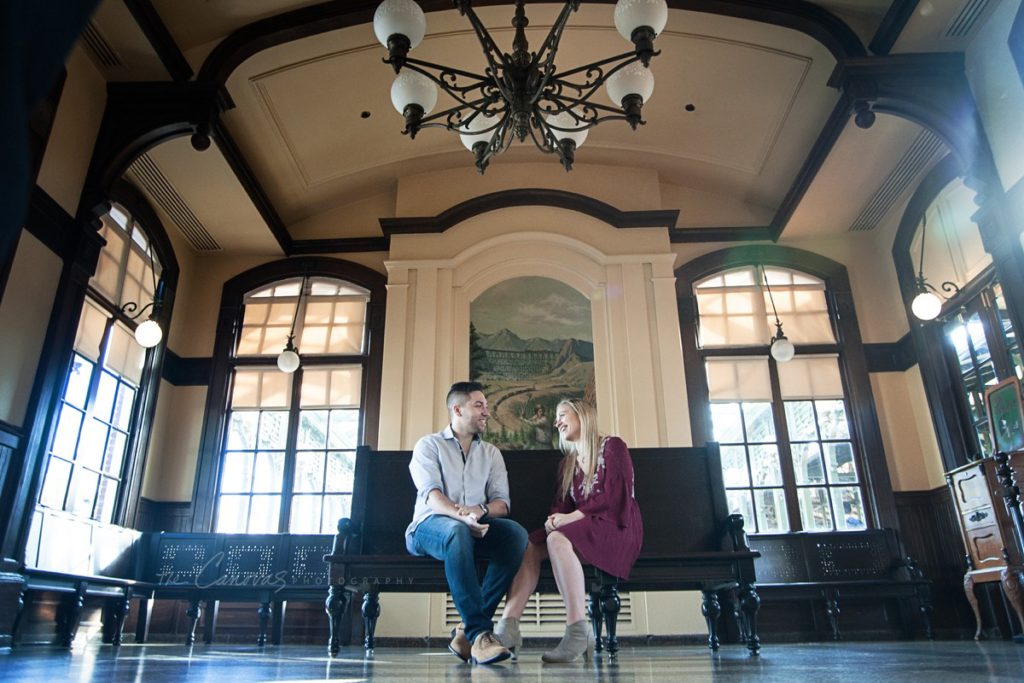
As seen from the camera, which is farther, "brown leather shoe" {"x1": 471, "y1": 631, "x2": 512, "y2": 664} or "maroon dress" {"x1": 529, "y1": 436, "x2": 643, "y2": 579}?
"maroon dress" {"x1": 529, "y1": 436, "x2": 643, "y2": 579}

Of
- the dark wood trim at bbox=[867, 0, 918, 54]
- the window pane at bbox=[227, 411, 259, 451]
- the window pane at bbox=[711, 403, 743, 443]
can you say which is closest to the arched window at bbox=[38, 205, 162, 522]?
the window pane at bbox=[227, 411, 259, 451]

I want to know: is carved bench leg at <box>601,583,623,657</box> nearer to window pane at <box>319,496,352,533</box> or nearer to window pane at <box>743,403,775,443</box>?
window pane at <box>319,496,352,533</box>

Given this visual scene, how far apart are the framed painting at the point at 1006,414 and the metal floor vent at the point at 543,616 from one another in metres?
3.12

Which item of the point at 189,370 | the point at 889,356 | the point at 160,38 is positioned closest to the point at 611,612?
the point at 160,38

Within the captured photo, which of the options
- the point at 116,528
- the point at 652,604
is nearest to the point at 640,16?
the point at 652,604

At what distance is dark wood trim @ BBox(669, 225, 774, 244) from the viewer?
7793mm

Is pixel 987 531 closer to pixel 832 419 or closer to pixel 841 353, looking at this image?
pixel 832 419

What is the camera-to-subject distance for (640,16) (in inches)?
127


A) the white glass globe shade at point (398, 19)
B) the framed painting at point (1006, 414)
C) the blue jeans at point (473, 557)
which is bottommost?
the blue jeans at point (473, 557)

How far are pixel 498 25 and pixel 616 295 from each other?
9.49 ft

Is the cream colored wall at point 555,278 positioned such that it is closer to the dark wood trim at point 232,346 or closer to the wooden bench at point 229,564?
the dark wood trim at point 232,346

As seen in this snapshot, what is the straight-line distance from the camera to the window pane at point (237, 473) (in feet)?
23.0

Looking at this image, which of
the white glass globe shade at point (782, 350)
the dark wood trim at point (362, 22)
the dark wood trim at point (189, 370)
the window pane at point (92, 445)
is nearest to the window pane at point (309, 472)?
the dark wood trim at point (189, 370)

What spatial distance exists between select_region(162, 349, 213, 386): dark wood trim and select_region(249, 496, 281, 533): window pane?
140cm
